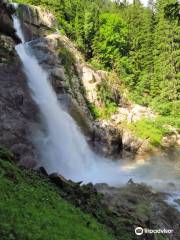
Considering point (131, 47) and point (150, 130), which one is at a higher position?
point (131, 47)

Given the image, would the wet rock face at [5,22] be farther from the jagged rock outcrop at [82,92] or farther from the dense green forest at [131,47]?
the dense green forest at [131,47]

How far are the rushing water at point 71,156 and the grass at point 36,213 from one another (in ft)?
34.2

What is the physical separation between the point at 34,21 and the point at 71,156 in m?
18.5

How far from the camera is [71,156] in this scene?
82.1 ft

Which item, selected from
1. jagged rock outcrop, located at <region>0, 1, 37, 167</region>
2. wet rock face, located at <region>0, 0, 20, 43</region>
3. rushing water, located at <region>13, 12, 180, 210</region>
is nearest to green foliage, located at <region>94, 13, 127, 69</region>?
rushing water, located at <region>13, 12, 180, 210</region>

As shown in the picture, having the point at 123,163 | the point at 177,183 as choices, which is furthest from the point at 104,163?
the point at 177,183

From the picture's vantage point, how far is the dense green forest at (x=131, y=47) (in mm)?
44031

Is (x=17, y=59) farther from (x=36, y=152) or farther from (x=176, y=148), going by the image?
(x=176, y=148)

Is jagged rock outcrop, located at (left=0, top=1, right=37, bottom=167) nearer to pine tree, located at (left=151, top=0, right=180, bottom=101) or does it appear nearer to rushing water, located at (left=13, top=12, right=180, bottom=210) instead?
rushing water, located at (left=13, top=12, right=180, bottom=210)

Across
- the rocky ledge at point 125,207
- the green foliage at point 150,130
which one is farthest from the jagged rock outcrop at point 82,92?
the rocky ledge at point 125,207

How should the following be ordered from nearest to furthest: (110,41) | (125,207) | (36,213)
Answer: (36,213) → (125,207) → (110,41)

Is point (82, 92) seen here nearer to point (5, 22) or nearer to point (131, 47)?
point (5, 22)

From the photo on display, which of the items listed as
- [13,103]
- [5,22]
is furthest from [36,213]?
[5,22]

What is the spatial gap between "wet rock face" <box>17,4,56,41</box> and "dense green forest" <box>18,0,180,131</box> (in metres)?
2.80
